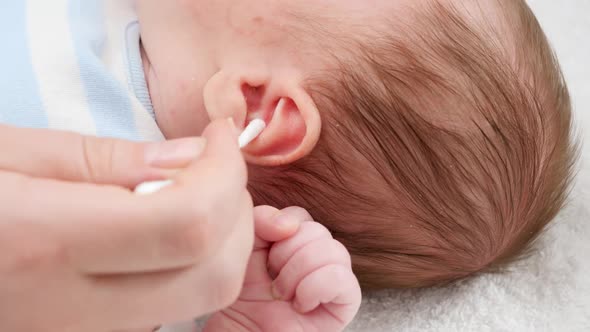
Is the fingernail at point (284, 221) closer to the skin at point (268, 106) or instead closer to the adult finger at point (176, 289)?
the skin at point (268, 106)

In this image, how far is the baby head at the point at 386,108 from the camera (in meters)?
0.94

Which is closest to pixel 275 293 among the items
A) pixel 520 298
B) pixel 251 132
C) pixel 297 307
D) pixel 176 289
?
pixel 297 307

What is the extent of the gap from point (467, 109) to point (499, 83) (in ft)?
0.20

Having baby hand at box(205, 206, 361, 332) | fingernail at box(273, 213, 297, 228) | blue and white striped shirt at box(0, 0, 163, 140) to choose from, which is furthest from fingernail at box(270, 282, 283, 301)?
blue and white striped shirt at box(0, 0, 163, 140)

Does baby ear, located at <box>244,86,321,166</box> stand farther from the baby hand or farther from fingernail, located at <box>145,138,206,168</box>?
fingernail, located at <box>145,138,206,168</box>

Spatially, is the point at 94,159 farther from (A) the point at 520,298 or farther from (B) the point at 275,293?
(A) the point at 520,298

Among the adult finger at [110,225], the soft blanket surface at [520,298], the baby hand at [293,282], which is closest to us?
the adult finger at [110,225]

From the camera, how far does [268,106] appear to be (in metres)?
1.00

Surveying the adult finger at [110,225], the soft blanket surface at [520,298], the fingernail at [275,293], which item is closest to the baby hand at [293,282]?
the fingernail at [275,293]

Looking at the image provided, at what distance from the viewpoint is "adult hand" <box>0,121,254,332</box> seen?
0.60 m

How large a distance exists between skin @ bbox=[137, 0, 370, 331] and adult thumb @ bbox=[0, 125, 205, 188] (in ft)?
0.89

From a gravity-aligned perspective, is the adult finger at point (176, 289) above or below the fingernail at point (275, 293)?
above

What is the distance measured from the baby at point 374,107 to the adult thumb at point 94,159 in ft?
0.97

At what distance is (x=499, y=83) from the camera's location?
3.16ft
